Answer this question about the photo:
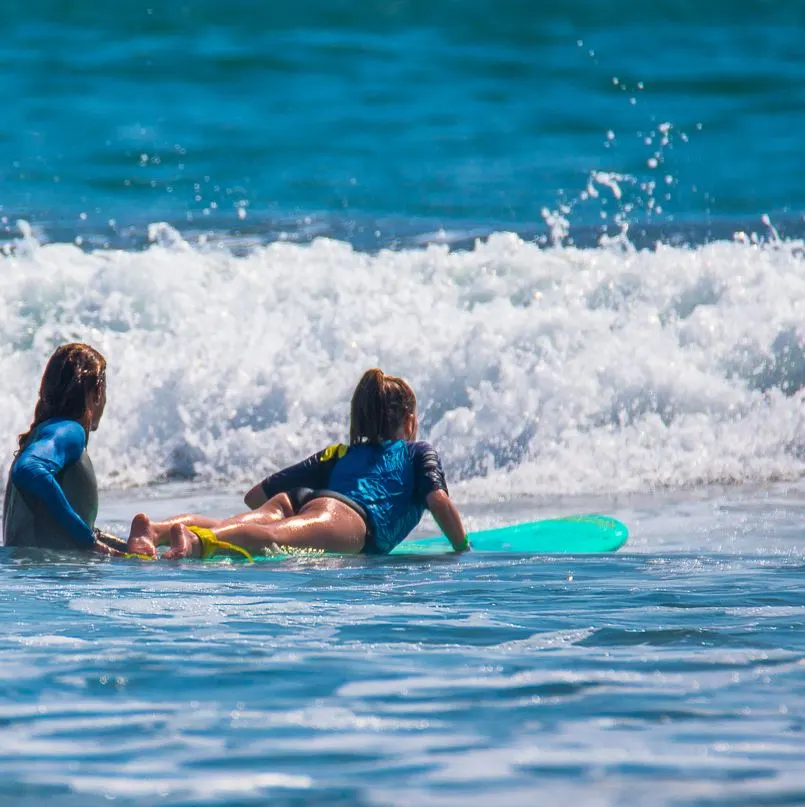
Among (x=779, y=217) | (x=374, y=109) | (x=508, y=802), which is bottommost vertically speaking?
(x=508, y=802)

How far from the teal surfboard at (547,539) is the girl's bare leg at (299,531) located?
360 millimetres

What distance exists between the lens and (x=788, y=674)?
355 cm

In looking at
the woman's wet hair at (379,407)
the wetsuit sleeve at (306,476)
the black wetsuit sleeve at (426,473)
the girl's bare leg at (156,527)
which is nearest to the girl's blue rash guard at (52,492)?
the girl's bare leg at (156,527)

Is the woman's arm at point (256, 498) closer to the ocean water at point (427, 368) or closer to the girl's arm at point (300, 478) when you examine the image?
the girl's arm at point (300, 478)

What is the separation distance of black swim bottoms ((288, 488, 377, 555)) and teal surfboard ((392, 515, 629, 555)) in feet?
0.66

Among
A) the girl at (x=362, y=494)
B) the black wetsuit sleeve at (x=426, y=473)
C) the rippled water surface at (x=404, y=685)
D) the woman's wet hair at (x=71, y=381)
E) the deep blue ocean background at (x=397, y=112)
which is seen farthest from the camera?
the deep blue ocean background at (x=397, y=112)

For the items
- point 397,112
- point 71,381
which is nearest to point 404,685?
point 71,381

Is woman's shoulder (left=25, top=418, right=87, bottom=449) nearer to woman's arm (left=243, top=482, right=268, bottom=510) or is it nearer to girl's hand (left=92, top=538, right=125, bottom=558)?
girl's hand (left=92, top=538, right=125, bottom=558)

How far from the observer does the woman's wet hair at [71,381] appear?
230 inches

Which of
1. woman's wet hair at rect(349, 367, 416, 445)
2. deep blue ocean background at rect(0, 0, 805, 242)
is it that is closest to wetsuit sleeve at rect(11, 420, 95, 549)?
woman's wet hair at rect(349, 367, 416, 445)

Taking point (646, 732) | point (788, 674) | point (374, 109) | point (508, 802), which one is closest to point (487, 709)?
point (646, 732)

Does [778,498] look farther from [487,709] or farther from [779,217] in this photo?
[779,217]

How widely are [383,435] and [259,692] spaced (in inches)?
129

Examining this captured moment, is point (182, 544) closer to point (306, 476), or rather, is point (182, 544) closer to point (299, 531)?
point (299, 531)
